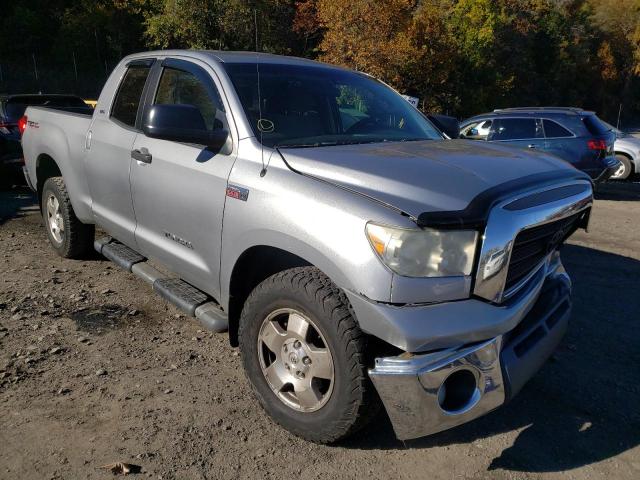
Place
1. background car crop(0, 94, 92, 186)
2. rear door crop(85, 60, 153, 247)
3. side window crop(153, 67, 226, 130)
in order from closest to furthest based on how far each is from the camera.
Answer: side window crop(153, 67, 226, 130), rear door crop(85, 60, 153, 247), background car crop(0, 94, 92, 186)

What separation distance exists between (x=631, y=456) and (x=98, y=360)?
3192mm

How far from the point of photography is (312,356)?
2811mm

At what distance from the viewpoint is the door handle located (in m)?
3.91

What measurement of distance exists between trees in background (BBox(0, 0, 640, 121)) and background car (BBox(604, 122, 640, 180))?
10064 mm

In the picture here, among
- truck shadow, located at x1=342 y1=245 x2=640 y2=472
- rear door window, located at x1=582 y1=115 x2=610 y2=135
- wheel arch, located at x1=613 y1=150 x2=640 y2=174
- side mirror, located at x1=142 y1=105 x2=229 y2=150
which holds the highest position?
side mirror, located at x1=142 y1=105 x2=229 y2=150

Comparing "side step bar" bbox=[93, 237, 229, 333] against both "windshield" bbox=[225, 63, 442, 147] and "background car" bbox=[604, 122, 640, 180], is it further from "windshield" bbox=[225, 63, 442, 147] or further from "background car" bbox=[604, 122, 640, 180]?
"background car" bbox=[604, 122, 640, 180]

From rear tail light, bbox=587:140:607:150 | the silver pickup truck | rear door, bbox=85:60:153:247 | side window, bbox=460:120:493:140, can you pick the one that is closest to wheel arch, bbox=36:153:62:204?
rear door, bbox=85:60:153:247

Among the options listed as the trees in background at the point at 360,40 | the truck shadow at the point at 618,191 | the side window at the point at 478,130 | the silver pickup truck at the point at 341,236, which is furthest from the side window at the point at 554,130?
the trees in background at the point at 360,40

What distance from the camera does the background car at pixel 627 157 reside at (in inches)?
531

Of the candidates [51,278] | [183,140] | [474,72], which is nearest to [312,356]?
[183,140]

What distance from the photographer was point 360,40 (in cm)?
2162

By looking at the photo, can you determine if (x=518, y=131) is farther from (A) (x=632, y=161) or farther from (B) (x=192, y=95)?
(B) (x=192, y=95)

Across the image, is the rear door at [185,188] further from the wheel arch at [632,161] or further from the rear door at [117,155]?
the wheel arch at [632,161]

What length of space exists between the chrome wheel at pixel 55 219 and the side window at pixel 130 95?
148 centimetres
